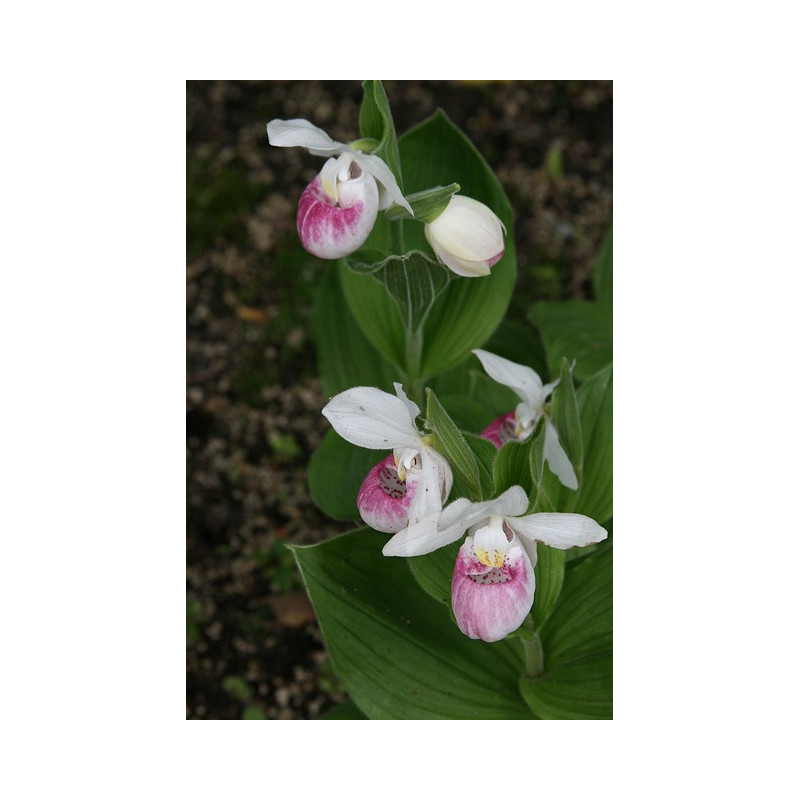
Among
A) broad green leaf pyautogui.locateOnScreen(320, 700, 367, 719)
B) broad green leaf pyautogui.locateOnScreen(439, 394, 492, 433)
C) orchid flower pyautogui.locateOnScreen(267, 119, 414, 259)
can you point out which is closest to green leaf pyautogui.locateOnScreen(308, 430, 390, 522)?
broad green leaf pyautogui.locateOnScreen(439, 394, 492, 433)

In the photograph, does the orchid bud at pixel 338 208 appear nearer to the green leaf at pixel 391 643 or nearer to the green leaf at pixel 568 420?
the green leaf at pixel 568 420

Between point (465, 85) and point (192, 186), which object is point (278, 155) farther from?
point (465, 85)

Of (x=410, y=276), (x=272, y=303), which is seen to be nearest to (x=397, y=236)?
(x=410, y=276)

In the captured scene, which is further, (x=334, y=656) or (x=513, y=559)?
(x=334, y=656)

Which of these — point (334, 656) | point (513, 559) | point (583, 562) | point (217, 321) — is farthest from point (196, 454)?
point (513, 559)

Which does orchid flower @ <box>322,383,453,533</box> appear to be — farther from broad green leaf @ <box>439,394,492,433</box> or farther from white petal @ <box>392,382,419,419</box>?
broad green leaf @ <box>439,394,492,433</box>

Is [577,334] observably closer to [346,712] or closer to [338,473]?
[338,473]
